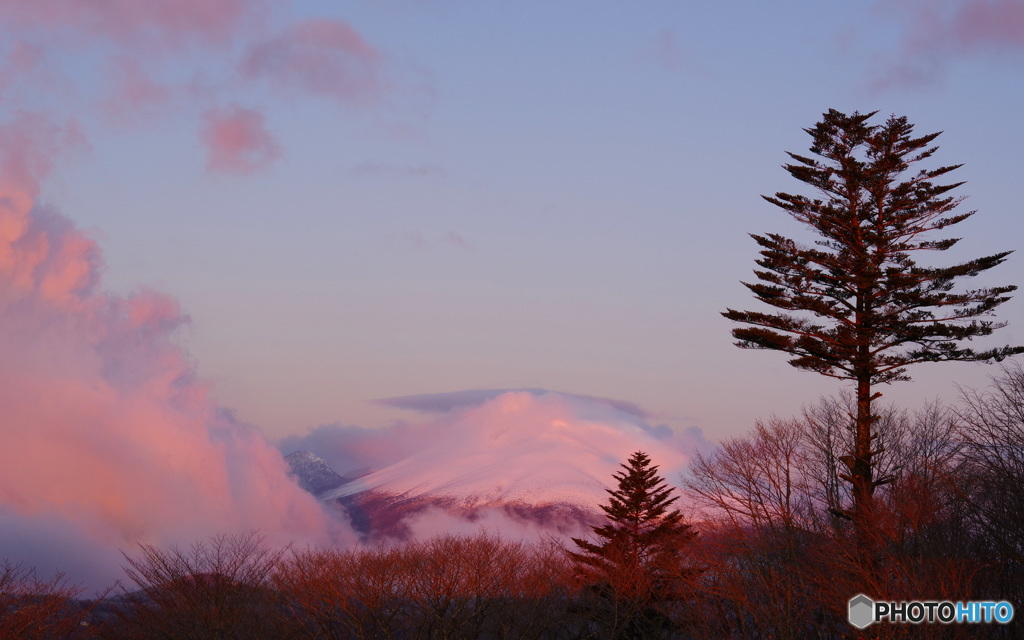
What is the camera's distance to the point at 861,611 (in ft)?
107

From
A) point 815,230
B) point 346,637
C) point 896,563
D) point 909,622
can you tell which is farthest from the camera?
point 346,637

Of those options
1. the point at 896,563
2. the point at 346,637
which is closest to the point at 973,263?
the point at 896,563

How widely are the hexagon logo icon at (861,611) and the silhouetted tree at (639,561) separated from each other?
45.0 ft

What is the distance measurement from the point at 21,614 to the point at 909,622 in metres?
35.0

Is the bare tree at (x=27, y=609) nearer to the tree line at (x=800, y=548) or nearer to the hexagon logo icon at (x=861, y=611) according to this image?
the tree line at (x=800, y=548)

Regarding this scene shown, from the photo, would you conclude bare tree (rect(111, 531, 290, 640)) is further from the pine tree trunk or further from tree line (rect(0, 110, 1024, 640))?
the pine tree trunk

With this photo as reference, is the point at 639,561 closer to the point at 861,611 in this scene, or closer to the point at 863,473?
the point at 863,473

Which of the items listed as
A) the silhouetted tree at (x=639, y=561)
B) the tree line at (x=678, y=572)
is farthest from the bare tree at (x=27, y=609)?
the silhouetted tree at (x=639, y=561)

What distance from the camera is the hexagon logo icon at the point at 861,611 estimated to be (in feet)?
103

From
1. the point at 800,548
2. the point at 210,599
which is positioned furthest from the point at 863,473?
the point at 210,599

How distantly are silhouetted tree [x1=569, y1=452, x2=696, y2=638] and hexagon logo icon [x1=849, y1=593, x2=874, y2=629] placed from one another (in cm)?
1370

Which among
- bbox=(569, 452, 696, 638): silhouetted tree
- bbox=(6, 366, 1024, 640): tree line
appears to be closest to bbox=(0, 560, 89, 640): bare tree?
bbox=(6, 366, 1024, 640): tree line

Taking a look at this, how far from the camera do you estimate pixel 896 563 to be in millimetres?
33188

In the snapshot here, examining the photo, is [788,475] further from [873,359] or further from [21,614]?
[21,614]
